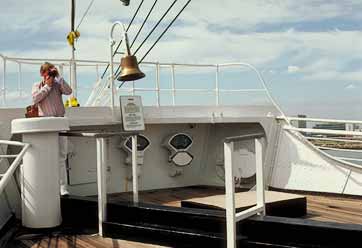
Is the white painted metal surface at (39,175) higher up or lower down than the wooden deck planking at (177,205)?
higher up

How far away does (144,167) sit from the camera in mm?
7883

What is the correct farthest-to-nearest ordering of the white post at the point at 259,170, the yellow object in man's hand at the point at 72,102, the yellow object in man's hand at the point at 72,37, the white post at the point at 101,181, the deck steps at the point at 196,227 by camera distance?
the yellow object in man's hand at the point at 72,37
the yellow object in man's hand at the point at 72,102
the white post at the point at 101,181
the white post at the point at 259,170
the deck steps at the point at 196,227

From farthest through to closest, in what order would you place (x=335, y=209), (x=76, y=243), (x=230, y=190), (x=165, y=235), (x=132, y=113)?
(x=132, y=113)
(x=335, y=209)
(x=76, y=243)
(x=165, y=235)
(x=230, y=190)

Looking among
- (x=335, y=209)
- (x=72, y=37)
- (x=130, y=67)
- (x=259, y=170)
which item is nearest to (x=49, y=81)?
(x=130, y=67)

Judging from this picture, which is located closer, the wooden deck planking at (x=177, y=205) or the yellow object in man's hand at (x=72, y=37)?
the wooden deck planking at (x=177, y=205)

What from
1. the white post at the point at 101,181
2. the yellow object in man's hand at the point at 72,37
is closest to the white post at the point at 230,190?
the white post at the point at 101,181

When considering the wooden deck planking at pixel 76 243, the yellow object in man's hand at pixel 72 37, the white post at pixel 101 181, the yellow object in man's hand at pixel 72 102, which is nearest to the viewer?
the wooden deck planking at pixel 76 243

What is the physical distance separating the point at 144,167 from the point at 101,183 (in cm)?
315

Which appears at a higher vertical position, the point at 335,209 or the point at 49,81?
the point at 49,81

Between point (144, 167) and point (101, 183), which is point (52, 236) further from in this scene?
point (144, 167)

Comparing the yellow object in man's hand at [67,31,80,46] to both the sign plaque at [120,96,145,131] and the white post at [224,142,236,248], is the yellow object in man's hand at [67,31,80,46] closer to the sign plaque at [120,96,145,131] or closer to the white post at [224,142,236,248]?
the sign plaque at [120,96,145,131]

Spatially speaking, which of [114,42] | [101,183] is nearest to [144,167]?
[114,42]

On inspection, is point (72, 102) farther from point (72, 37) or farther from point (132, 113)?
point (72, 37)

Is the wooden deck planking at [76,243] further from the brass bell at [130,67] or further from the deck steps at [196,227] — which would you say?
the brass bell at [130,67]
